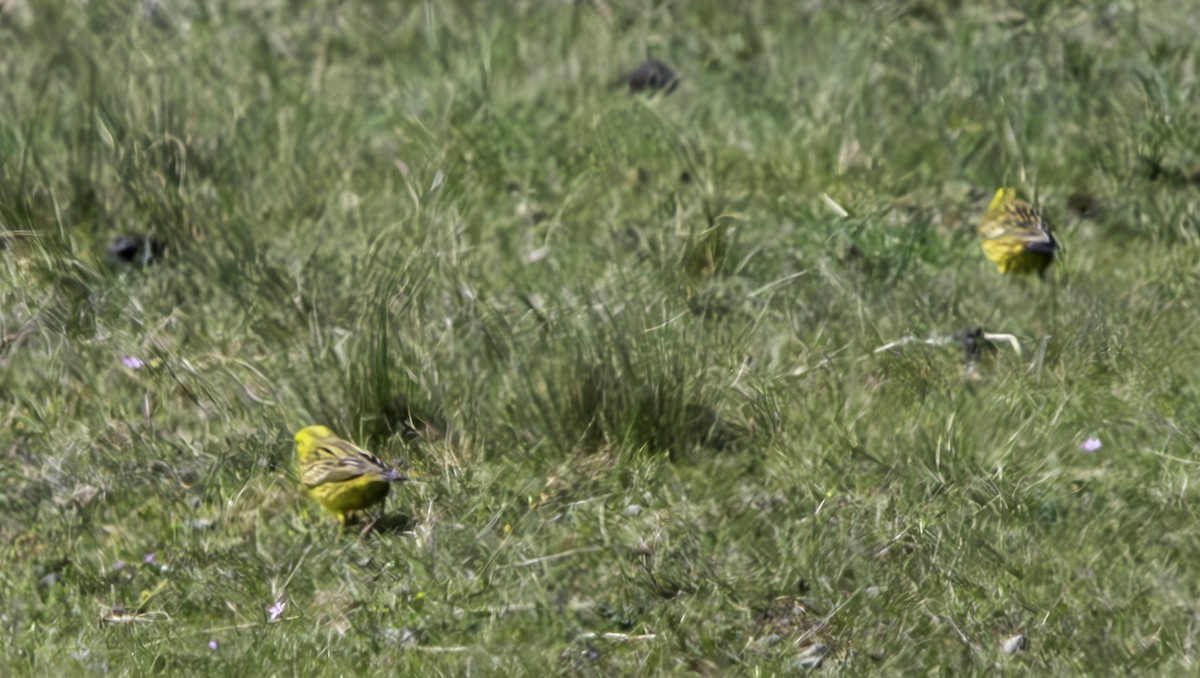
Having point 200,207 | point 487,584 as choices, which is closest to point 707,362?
point 487,584

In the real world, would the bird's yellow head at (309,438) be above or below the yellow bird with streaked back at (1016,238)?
above

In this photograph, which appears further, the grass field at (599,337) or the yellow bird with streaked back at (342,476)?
the yellow bird with streaked back at (342,476)

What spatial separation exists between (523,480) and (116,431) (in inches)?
38.7

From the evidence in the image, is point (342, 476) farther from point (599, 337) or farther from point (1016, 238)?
point (1016, 238)

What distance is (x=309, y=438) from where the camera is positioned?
3.80m

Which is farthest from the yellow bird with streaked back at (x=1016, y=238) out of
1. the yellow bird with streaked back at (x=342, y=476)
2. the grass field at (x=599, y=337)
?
the yellow bird with streaked back at (x=342, y=476)

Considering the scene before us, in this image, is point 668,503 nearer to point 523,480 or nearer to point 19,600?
point 523,480

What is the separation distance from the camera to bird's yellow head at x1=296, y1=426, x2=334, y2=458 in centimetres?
378

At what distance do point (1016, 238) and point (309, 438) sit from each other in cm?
192

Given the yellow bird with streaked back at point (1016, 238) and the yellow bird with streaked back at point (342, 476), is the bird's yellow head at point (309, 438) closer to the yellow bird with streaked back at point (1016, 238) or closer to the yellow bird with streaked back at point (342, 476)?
the yellow bird with streaked back at point (342, 476)

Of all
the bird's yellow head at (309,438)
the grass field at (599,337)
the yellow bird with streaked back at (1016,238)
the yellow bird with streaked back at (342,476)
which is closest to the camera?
the grass field at (599,337)

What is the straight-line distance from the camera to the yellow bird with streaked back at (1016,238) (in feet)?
14.4

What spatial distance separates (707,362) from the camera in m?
3.99

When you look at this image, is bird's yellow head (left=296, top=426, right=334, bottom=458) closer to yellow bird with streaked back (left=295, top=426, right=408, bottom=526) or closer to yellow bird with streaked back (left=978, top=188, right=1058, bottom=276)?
yellow bird with streaked back (left=295, top=426, right=408, bottom=526)
